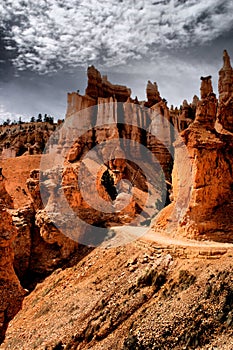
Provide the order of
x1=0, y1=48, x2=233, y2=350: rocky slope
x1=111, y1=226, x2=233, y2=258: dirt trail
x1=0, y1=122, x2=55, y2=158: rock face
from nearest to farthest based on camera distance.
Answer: x1=0, y1=48, x2=233, y2=350: rocky slope, x1=111, y1=226, x2=233, y2=258: dirt trail, x1=0, y1=122, x2=55, y2=158: rock face

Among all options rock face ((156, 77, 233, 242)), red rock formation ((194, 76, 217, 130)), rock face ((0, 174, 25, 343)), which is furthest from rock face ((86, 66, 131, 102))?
rock face ((0, 174, 25, 343))

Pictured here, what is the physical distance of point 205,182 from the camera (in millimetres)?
19188

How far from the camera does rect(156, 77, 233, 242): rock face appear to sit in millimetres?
18453

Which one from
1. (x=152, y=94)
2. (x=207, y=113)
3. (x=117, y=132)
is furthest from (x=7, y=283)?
(x=152, y=94)

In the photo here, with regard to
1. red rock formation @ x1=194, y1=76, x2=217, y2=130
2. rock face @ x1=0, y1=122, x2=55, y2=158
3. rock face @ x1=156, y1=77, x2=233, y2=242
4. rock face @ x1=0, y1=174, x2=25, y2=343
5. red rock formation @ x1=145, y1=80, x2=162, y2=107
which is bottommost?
rock face @ x1=0, y1=174, x2=25, y2=343

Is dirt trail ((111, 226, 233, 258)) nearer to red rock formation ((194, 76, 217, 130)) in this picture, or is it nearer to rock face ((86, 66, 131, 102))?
red rock formation ((194, 76, 217, 130))

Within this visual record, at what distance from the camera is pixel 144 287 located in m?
14.3

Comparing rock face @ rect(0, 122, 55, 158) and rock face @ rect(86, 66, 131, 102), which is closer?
rock face @ rect(86, 66, 131, 102)

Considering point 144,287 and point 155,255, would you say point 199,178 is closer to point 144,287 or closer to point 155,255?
point 155,255

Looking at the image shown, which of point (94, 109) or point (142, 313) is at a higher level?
point (94, 109)

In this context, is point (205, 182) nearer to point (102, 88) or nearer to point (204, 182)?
point (204, 182)

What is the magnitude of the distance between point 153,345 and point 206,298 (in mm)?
2632

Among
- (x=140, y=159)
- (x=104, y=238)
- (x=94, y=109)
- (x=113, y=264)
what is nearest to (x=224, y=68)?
(x=140, y=159)

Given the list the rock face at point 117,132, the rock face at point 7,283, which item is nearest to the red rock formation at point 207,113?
the rock face at point 7,283
